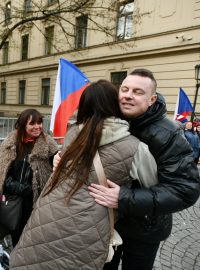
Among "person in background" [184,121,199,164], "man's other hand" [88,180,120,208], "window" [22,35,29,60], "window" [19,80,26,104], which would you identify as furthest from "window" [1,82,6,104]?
"man's other hand" [88,180,120,208]

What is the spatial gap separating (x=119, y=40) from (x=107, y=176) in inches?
593

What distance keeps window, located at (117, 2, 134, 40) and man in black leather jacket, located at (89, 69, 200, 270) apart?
46.7 ft

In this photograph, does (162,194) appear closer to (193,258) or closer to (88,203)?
(88,203)

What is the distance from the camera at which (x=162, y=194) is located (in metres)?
1.44

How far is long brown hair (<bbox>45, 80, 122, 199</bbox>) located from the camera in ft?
4.58

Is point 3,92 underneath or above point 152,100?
above

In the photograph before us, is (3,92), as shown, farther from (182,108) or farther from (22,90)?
(182,108)

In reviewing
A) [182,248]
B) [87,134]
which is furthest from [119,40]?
[87,134]

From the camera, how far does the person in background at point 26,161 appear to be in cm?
247

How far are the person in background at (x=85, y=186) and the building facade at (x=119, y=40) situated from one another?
957 centimetres

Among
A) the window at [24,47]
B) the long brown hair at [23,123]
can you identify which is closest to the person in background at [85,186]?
the long brown hair at [23,123]

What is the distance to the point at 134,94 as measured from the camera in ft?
5.01

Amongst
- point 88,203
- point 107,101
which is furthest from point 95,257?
point 107,101

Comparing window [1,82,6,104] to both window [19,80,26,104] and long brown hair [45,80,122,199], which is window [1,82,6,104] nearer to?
window [19,80,26,104]
